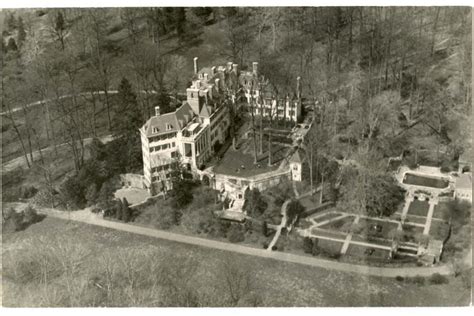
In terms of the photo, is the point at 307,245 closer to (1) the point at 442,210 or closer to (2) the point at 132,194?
(1) the point at 442,210

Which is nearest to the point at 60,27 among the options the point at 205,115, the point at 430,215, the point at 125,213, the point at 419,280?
the point at 205,115

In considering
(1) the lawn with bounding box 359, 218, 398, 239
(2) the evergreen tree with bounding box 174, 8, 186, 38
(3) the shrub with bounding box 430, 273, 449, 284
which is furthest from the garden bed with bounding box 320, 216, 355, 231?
(2) the evergreen tree with bounding box 174, 8, 186, 38

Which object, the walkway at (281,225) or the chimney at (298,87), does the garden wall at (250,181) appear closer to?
the walkway at (281,225)

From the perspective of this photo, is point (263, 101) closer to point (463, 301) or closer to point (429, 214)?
point (429, 214)

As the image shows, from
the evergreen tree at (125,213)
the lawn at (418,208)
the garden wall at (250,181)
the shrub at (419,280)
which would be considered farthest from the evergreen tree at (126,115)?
the shrub at (419,280)
